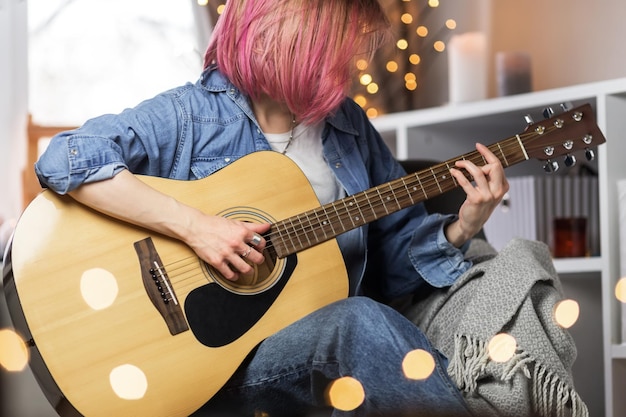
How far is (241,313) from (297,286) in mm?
94

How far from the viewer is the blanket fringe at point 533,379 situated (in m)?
1.03

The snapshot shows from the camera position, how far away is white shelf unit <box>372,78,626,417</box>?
5.25ft

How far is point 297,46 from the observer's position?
1.21 m

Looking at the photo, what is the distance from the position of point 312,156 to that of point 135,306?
0.43m

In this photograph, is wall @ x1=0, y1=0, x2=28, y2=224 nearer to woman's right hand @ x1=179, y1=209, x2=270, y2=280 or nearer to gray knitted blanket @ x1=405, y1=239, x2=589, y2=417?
woman's right hand @ x1=179, y1=209, x2=270, y2=280

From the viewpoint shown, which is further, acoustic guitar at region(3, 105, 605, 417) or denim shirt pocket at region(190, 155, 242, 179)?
denim shirt pocket at region(190, 155, 242, 179)

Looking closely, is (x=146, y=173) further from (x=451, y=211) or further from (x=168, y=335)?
(x=451, y=211)

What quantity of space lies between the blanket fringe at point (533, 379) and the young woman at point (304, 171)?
0.06 metres

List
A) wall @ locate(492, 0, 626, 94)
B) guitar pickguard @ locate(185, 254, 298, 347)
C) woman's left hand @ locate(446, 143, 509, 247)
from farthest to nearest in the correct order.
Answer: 1. wall @ locate(492, 0, 626, 94)
2. woman's left hand @ locate(446, 143, 509, 247)
3. guitar pickguard @ locate(185, 254, 298, 347)

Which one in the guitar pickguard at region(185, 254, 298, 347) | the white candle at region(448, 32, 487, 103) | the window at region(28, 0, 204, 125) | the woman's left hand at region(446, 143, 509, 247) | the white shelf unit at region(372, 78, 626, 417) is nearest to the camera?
the guitar pickguard at region(185, 254, 298, 347)

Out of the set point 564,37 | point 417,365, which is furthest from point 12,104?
point 417,365

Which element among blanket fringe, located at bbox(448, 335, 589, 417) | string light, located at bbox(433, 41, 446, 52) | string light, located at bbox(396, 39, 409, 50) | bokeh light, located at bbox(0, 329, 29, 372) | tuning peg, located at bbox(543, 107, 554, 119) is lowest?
blanket fringe, located at bbox(448, 335, 589, 417)

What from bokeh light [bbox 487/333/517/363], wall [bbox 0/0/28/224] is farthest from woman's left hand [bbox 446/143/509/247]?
wall [bbox 0/0/28/224]

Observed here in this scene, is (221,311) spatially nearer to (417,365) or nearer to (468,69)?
(417,365)
